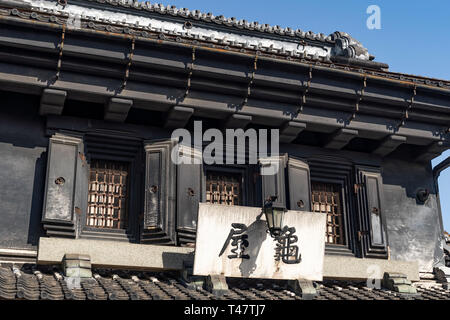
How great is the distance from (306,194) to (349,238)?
5.20 ft

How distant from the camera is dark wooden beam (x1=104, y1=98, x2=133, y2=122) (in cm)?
1356

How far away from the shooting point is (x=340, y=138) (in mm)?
15297

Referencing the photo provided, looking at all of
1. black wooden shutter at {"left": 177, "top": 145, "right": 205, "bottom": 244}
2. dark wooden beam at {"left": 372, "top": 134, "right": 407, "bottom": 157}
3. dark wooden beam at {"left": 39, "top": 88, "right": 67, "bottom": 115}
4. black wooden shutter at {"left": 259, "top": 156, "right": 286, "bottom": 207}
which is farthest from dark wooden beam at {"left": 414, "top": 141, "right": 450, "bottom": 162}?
dark wooden beam at {"left": 39, "top": 88, "right": 67, "bottom": 115}

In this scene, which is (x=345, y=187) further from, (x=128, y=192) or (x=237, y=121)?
(x=128, y=192)

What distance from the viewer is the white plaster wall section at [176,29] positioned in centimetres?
1703

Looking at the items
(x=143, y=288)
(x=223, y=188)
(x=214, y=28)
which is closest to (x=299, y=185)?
(x=223, y=188)

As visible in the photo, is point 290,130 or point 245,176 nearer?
point 290,130

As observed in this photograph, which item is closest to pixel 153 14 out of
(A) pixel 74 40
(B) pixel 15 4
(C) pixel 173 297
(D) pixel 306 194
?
(B) pixel 15 4

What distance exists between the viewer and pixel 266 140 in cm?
1501

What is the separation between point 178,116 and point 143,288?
12.9ft

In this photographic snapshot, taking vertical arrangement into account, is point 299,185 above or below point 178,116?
below

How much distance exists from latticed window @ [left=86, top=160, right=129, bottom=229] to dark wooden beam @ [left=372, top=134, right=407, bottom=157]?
19.8ft

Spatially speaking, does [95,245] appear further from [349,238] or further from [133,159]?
[349,238]

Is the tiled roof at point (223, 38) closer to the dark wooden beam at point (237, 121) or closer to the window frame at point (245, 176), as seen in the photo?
the dark wooden beam at point (237, 121)
